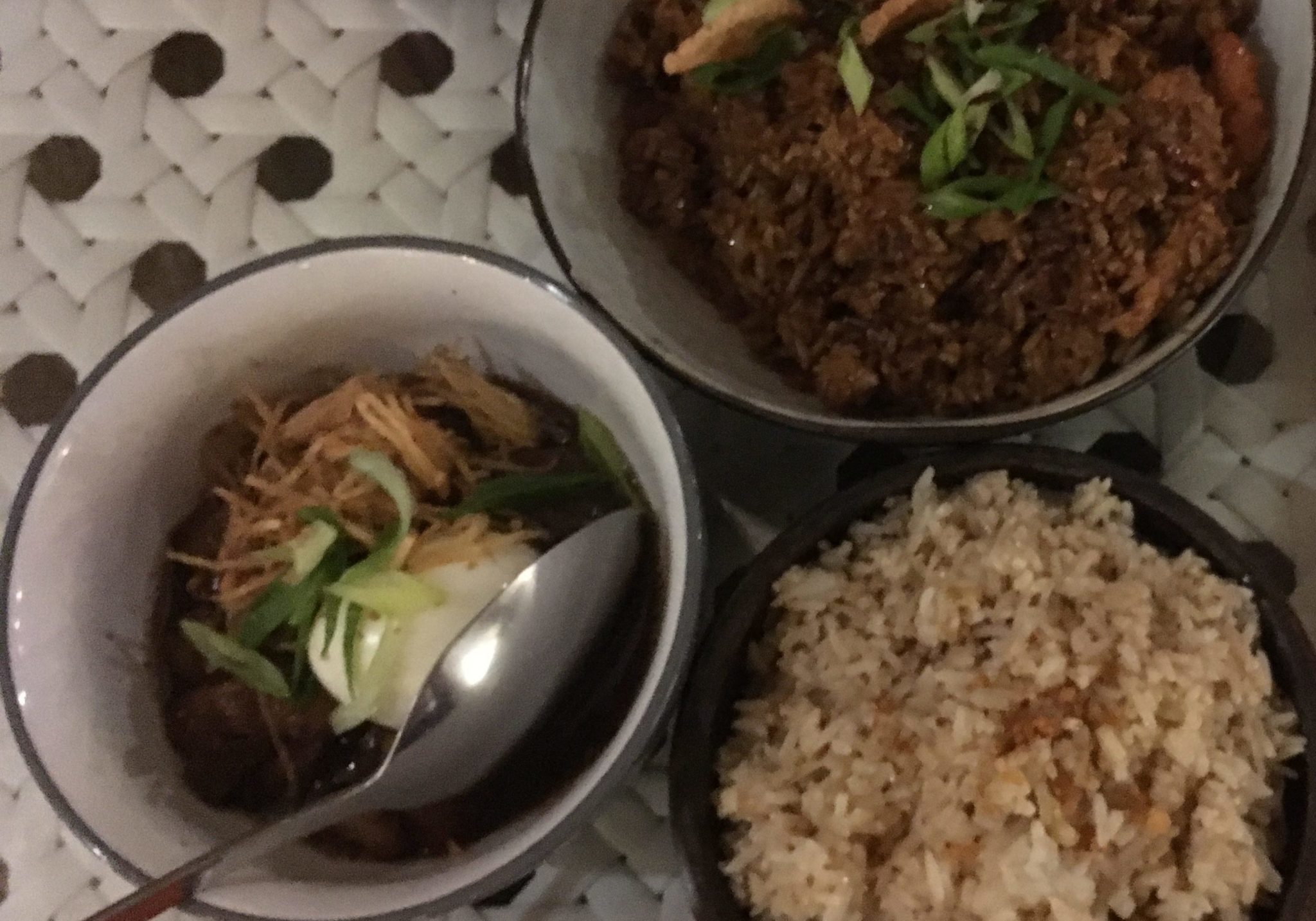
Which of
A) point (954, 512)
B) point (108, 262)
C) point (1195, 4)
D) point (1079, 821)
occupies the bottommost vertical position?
point (1079, 821)

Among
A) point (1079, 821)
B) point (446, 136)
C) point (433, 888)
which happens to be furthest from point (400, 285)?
point (1079, 821)

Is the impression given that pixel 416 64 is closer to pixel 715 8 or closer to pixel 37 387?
pixel 715 8

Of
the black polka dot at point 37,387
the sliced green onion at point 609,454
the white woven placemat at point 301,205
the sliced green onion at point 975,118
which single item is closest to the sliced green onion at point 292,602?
the sliced green onion at point 609,454

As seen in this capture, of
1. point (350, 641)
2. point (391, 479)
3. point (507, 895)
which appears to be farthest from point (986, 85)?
point (507, 895)

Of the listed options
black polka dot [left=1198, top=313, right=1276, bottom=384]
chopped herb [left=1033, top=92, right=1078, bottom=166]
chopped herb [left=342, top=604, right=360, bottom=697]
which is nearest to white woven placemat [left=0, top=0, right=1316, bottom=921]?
black polka dot [left=1198, top=313, right=1276, bottom=384]

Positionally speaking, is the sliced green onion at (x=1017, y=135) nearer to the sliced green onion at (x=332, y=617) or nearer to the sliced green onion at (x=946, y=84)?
the sliced green onion at (x=946, y=84)

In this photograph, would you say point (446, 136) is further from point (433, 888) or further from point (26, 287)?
point (433, 888)
